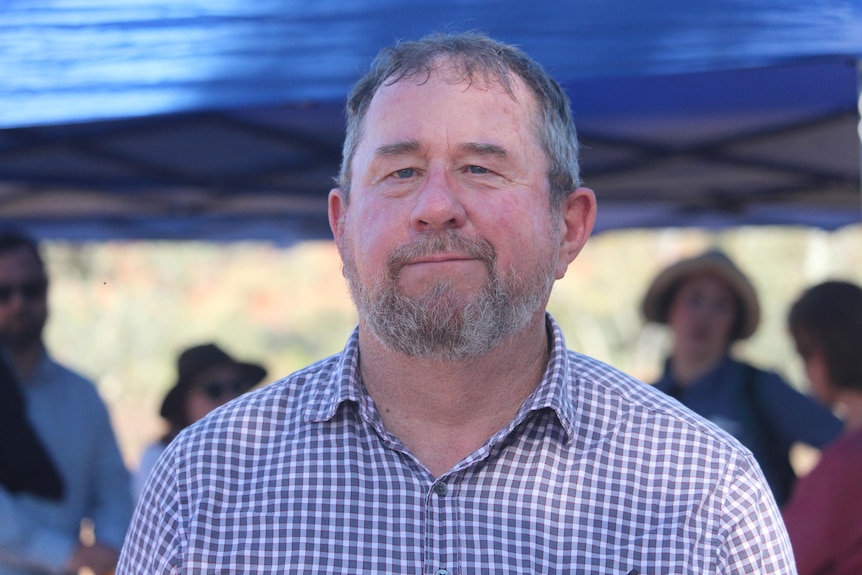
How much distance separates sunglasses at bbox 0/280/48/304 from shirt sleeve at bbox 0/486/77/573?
2.50 feet

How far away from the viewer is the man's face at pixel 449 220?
1.53 metres

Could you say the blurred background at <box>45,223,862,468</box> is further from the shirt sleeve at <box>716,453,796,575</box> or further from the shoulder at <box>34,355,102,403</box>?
the shirt sleeve at <box>716,453,796,575</box>

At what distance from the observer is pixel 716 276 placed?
405 centimetres

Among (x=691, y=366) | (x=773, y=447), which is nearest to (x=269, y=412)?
(x=773, y=447)

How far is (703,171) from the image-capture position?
452 cm

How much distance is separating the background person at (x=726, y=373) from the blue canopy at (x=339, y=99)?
0.51 meters

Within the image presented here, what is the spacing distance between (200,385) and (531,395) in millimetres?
2346

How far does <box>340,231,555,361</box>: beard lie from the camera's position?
1.53 meters

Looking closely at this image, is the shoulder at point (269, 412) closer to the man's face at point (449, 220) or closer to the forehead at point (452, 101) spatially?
the man's face at point (449, 220)

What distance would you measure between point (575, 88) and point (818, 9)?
80cm

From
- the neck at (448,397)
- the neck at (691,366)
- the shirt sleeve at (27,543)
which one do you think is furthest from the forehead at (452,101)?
the neck at (691,366)

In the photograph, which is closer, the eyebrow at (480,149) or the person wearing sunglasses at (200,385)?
the eyebrow at (480,149)

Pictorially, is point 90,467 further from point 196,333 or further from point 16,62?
point 196,333

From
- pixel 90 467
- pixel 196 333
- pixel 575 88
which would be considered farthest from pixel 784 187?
pixel 196 333
